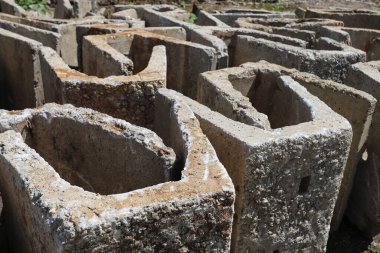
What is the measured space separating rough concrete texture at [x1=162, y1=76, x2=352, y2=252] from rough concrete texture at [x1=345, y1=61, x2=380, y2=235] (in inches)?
92.2

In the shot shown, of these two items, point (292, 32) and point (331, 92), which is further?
point (292, 32)

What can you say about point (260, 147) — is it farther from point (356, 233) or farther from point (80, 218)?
point (356, 233)

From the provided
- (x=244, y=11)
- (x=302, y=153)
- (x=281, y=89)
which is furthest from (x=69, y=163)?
(x=244, y=11)

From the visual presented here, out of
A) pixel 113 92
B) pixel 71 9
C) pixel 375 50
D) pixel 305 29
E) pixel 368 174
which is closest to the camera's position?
pixel 113 92

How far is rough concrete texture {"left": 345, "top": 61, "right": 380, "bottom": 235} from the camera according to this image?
23.7ft

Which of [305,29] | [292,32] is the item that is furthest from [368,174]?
[305,29]

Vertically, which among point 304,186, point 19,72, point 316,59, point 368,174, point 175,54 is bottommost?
point 368,174

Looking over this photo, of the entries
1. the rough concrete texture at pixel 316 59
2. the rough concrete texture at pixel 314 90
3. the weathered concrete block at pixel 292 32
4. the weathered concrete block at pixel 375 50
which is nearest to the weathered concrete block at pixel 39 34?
the rough concrete texture at pixel 314 90

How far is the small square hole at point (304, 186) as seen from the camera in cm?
481

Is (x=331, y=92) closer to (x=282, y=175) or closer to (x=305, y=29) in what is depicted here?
(x=282, y=175)

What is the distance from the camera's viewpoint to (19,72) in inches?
320

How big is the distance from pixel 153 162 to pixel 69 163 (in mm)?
1119

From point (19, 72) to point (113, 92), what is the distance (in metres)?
3.02

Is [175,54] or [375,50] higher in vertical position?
[175,54]
